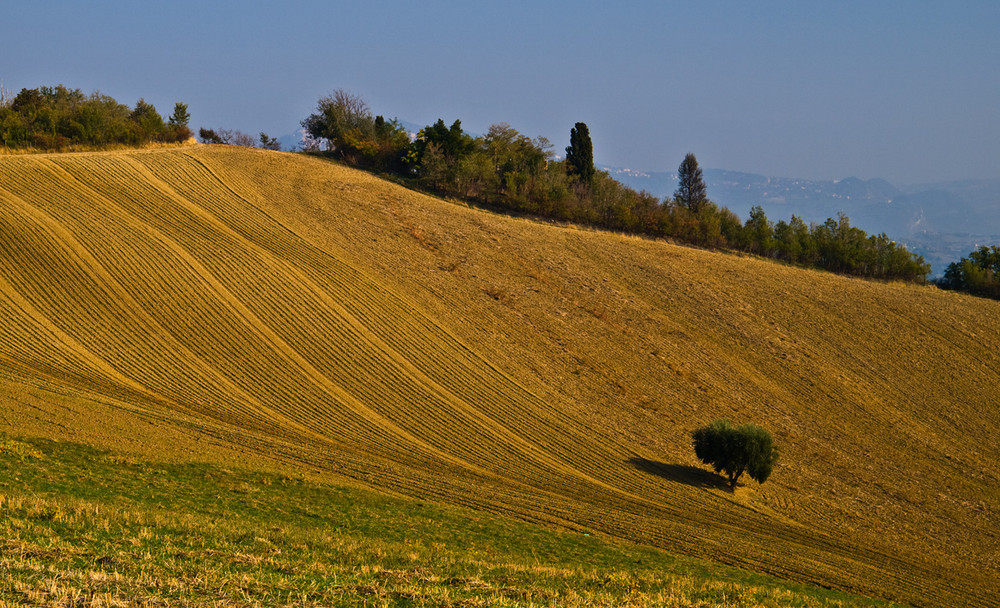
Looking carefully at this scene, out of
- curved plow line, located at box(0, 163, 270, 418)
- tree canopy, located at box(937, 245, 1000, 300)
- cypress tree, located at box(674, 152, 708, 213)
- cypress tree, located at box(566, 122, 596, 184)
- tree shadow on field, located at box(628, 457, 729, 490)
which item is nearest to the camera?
A: tree shadow on field, located at box(628, 457, 729, 490)

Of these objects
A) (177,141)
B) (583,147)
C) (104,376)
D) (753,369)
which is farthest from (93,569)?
(583,147)

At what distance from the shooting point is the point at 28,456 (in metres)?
18.8

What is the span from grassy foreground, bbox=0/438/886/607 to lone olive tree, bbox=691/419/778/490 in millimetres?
7924

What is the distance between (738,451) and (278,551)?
1891cm

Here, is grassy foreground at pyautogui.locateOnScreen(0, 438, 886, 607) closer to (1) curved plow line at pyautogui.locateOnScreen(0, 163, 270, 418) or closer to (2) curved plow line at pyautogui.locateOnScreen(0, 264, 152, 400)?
(2) curved plow line at pyautogui.locateOnScreen(0, 264, 152, 400)

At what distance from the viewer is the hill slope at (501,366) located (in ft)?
78.2

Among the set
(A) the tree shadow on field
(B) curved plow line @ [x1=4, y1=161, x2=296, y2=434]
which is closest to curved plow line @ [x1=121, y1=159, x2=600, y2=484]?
(A) the tree shadow on field

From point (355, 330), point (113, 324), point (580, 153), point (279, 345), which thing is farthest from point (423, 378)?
point (580, 153)

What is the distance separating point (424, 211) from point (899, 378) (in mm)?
36220

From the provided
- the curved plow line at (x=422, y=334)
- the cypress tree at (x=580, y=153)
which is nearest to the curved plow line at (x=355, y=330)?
the curved plow line at (x=422, y=334)

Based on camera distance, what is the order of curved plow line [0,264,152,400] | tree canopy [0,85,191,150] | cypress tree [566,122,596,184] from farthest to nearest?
cypress tree [566,122,596,184] → tree canopy [0,85,191,150] → curved plow line [0,264,152,400]

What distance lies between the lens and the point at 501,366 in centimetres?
3462

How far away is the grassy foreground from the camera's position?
32.6 ft

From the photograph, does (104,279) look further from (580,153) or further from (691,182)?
(691,182)
